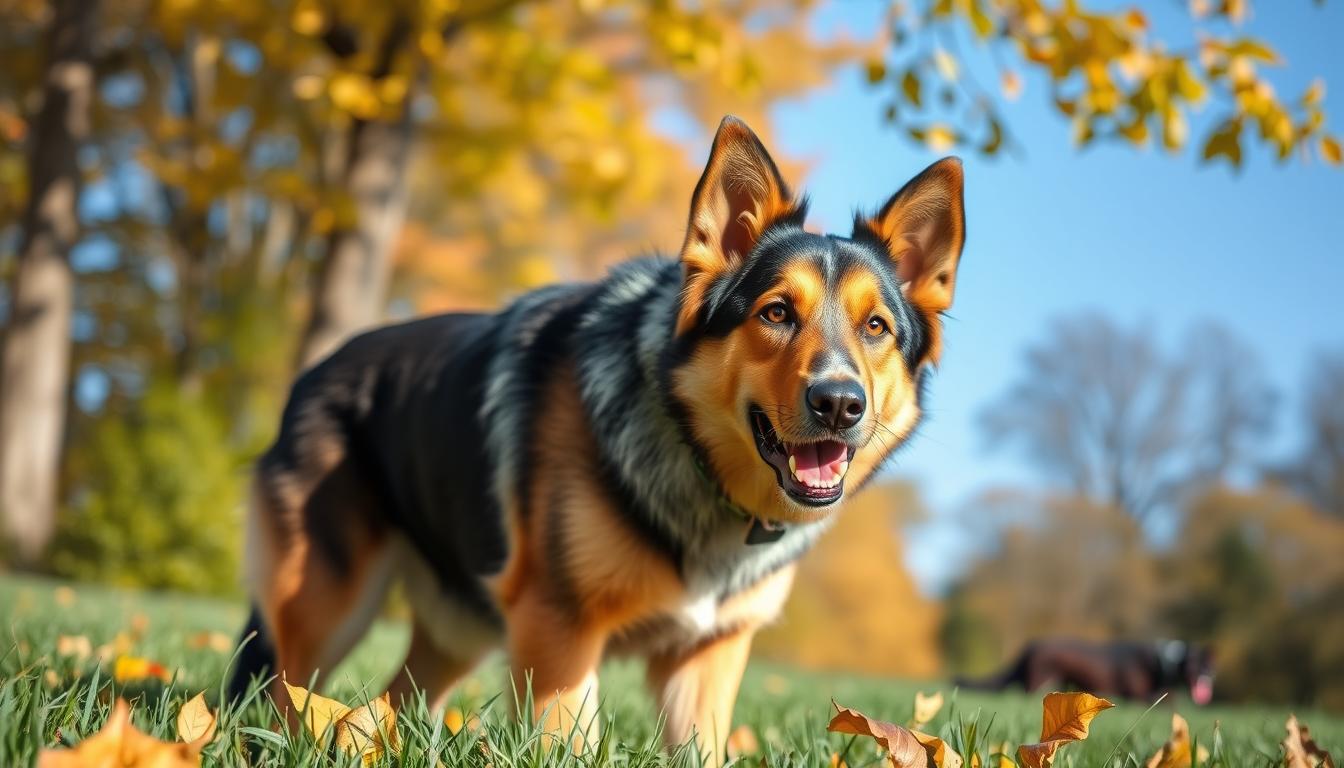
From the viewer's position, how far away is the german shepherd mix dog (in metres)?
3.08

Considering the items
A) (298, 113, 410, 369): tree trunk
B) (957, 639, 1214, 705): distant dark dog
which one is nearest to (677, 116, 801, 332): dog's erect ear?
(298, 113, 410, 369): tree trunk

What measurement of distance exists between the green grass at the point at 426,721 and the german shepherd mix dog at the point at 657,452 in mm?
277

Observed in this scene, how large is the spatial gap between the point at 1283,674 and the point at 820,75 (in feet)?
39.3

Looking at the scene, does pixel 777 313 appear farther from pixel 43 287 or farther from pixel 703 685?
pixel 43 287

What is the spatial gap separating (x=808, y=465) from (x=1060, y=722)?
90cm

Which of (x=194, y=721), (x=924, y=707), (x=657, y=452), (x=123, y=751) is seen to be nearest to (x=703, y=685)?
(x=924, y=707)

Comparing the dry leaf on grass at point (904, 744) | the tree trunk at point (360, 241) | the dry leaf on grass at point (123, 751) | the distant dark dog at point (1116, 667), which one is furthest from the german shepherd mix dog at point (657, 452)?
the distant dark dog at point (1116, 667)

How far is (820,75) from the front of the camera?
1844 cm

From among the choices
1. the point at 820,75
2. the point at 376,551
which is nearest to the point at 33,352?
the point at 376,551

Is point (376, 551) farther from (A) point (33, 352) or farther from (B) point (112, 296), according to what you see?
(B) point (112, 296)

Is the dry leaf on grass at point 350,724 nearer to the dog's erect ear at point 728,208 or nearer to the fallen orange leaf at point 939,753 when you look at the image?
the fallen orange leaf at point 939,753

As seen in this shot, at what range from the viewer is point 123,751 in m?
1.96

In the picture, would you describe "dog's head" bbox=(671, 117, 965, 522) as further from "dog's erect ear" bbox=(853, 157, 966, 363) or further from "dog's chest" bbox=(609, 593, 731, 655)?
"dog's chest" bbox=(609, 593, 731, 655)

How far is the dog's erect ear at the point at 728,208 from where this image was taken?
3.15 meters
